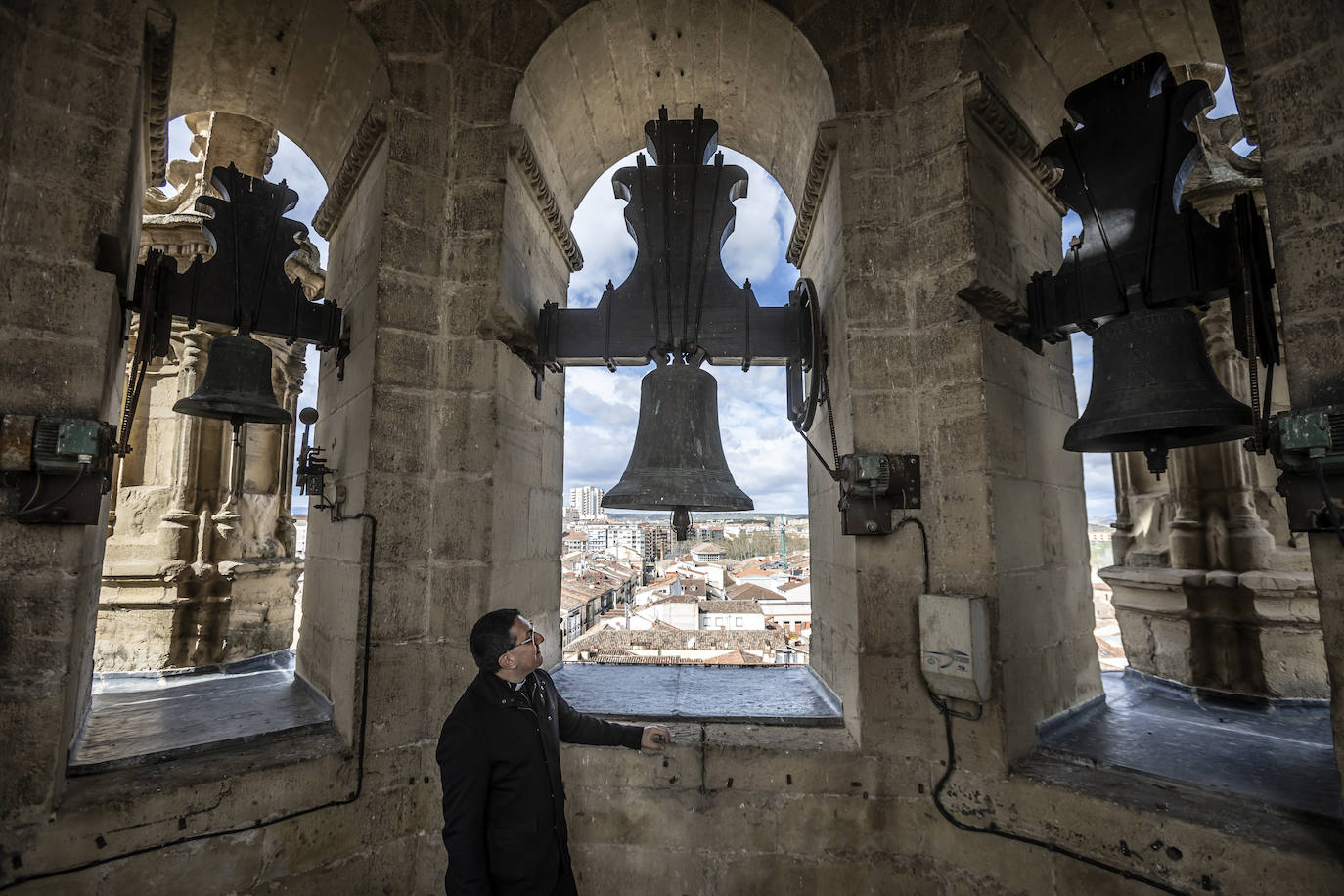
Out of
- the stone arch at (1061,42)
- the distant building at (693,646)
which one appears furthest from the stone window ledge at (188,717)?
the distant building at (693,646)

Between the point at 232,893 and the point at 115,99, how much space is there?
2.96m

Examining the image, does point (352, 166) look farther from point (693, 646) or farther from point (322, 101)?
point (693, 646)

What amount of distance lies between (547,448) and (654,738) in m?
1.85

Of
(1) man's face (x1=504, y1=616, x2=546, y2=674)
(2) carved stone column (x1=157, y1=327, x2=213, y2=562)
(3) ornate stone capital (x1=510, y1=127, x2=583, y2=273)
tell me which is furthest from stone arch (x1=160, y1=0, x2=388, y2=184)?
(1) man's face (x1=504, y1=616, x2=546, y2=674)

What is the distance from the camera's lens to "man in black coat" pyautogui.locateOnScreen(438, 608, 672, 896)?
1774 millimetres

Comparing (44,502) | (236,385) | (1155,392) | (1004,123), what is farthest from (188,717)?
(1004,123)

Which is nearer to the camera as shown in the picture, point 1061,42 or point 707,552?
point 1061,42

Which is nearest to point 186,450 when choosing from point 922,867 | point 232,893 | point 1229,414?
point 232,893

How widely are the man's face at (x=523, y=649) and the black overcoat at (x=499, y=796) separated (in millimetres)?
78

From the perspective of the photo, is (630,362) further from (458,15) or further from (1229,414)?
(1229,414)

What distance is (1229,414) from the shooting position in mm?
2090

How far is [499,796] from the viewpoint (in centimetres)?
187

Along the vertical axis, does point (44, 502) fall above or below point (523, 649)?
above

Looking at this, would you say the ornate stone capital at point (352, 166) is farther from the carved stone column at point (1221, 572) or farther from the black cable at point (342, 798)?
the carved stone column at point (1221, 572)
